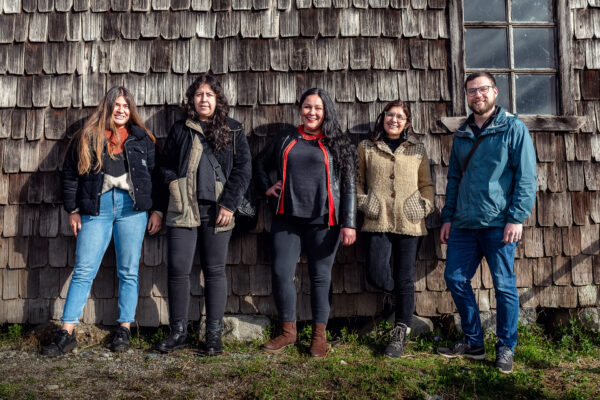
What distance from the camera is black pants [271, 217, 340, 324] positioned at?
328 cm

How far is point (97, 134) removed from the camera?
3395mm

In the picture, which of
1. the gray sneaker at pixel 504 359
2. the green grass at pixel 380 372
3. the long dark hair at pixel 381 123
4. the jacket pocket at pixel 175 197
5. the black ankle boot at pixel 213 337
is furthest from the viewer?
the long dark hair at pixel 381 123

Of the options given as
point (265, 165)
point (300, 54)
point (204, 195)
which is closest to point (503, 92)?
point (300, 54)

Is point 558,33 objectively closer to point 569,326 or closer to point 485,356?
point 569,326

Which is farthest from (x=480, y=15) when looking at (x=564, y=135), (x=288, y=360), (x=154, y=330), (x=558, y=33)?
(x=154, y=330)

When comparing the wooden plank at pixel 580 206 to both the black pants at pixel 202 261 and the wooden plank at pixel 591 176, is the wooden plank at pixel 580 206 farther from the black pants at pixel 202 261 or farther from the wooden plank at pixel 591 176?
the black pants at pixel 202 261

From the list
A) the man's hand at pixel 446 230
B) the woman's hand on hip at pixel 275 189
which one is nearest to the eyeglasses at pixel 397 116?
the man's hand at pixel 446 230

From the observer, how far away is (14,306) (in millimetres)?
3879

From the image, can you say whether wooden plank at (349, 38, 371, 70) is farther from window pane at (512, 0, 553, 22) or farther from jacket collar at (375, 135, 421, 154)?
window pane at (512, 0, 553, 22)

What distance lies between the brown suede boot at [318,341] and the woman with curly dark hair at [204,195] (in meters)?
0.69

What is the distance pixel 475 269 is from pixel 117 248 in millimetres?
2699

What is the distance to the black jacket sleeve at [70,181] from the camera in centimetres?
334

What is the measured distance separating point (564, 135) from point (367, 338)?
245cm

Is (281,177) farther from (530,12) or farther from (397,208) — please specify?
(530,12)
